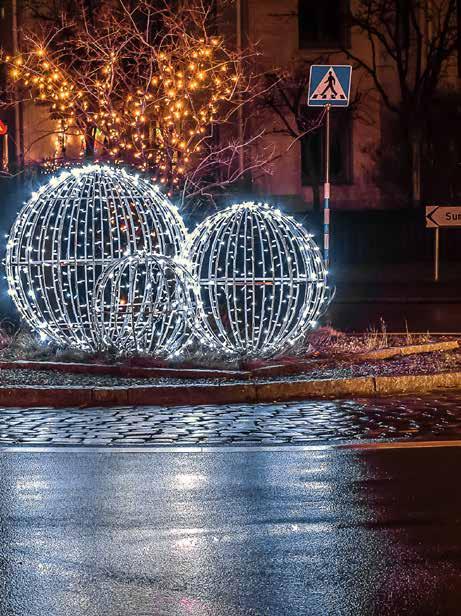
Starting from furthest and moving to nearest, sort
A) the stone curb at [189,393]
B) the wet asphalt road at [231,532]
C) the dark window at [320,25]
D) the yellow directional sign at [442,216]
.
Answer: the dark window at [320,25] < the yellow directional sign at [442,216] < the stone curb at [189,393] < the wet asphalt road at [231,532]

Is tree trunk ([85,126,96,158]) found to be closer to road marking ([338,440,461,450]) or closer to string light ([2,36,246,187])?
string light ([2,36,246,187])

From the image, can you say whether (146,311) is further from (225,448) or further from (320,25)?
(320,25)

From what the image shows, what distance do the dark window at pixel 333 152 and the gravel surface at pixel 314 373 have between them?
79.2 ft

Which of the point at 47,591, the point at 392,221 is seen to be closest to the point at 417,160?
the point at 392,221

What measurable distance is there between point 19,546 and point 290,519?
1.53 m

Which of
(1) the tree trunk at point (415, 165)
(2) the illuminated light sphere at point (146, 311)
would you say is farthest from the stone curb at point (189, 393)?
(1) the tree trunk at point (415, 165)

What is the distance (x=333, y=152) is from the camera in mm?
37812

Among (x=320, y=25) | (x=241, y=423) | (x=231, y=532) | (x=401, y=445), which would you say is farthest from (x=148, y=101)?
(x=320, y=25)

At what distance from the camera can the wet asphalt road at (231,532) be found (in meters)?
5.81

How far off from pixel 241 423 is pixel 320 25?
28.7 meters

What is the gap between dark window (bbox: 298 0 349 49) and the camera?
37.5 meters

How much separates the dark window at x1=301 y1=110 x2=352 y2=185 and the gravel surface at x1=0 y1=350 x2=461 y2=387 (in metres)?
24.1

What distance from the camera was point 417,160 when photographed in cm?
3753

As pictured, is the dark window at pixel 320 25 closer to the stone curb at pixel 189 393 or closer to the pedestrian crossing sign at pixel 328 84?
the pedestrian crossing sign at pixel 328 84
